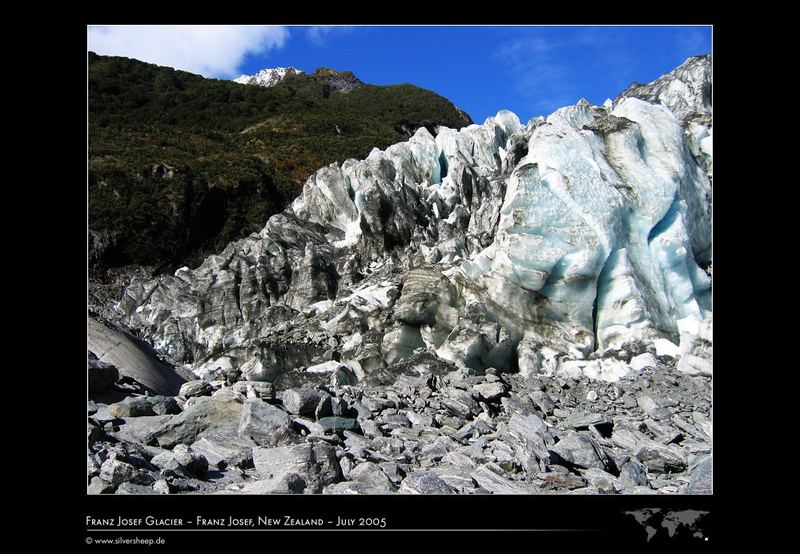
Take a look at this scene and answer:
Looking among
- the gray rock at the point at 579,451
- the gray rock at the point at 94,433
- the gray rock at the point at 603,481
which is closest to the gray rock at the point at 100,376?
the gray rock at the point at 94,433

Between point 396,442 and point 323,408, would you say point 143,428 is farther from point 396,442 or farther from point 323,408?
point 396,442

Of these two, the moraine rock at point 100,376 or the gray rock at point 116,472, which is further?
the moraine rock at point 100,376

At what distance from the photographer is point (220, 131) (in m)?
51.0

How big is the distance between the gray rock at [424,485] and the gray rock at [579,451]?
4.92 ft

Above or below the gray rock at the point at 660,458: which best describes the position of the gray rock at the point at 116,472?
above

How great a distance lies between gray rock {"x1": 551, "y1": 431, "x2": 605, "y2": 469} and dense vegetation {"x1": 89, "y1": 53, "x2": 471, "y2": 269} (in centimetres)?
2807

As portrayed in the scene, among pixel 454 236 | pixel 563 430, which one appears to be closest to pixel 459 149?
pixel 454 236

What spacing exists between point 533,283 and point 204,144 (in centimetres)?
3777

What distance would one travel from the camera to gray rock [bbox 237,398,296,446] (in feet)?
18.9

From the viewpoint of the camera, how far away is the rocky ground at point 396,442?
4926mm

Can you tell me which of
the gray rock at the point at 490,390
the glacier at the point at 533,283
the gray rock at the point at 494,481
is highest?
the glacier at the point at 533,283

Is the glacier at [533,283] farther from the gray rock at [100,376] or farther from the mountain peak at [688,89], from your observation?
the gray rock at [100,376]
